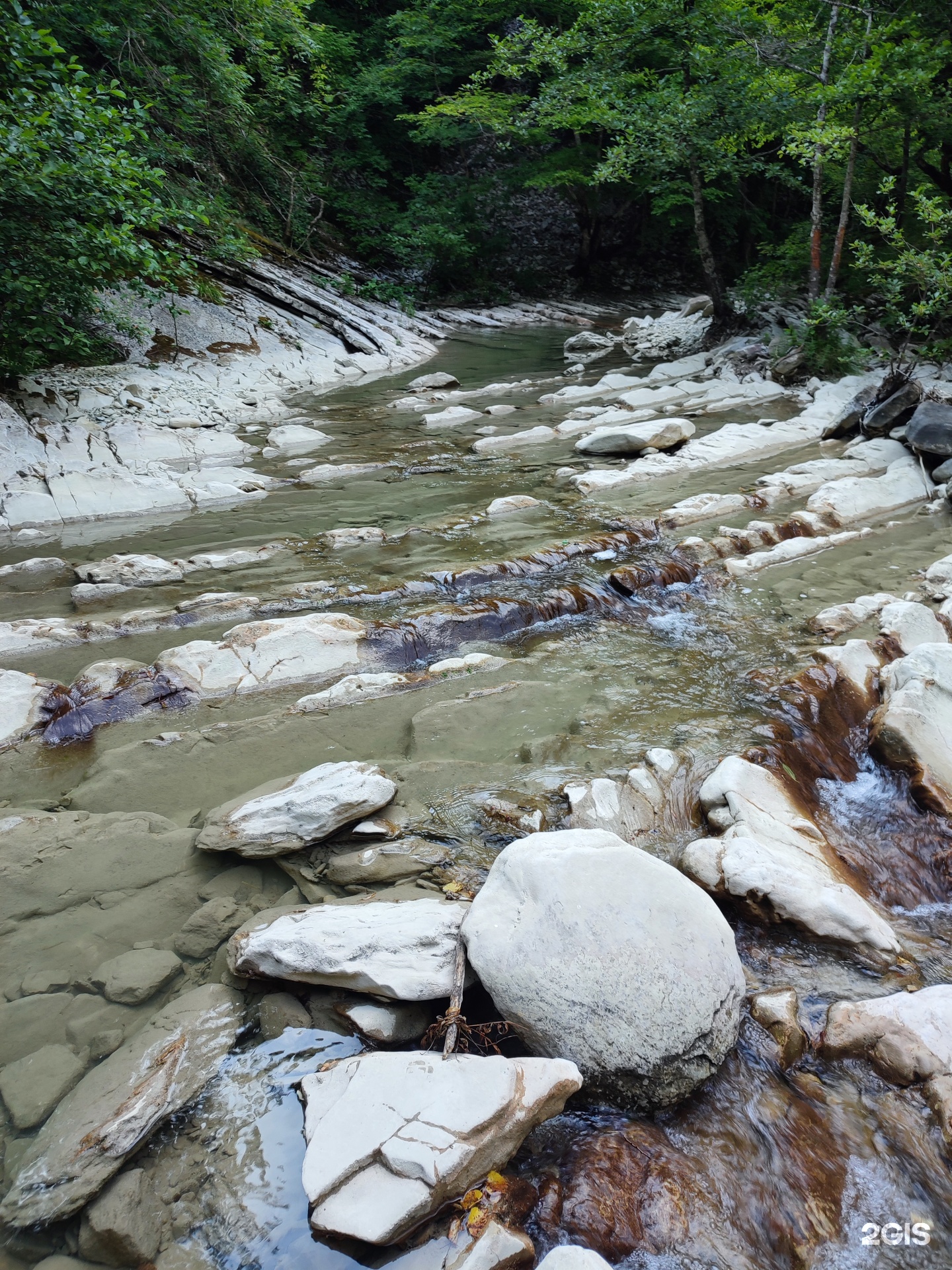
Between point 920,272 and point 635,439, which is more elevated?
point 920,272

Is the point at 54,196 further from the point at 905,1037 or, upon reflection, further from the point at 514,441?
the point at 905,1037

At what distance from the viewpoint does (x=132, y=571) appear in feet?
19.0

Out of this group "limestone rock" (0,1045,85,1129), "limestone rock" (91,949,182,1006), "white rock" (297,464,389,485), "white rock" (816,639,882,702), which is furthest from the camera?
"white rock" (297,464,389,485)

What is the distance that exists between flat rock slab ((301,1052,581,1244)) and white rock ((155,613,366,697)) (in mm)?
2610

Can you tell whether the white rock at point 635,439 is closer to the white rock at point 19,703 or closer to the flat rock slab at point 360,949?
the white rock at point 19,703

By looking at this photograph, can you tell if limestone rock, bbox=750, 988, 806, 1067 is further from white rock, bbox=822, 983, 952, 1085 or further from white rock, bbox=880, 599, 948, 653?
white rock, bbox=880, 599, 948, 653

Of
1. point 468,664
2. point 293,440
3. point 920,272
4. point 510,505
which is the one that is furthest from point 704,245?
point 468,664

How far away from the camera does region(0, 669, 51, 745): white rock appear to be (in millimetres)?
3895

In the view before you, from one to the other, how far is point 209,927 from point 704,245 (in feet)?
47.5

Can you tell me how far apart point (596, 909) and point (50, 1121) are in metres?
1.74

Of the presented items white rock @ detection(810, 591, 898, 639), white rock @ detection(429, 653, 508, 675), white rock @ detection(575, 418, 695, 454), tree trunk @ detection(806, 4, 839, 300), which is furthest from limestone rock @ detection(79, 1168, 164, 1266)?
tree trunk @ detection(806, 4, 839, 300)

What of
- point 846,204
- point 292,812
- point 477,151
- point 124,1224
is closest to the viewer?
point 124,1224
